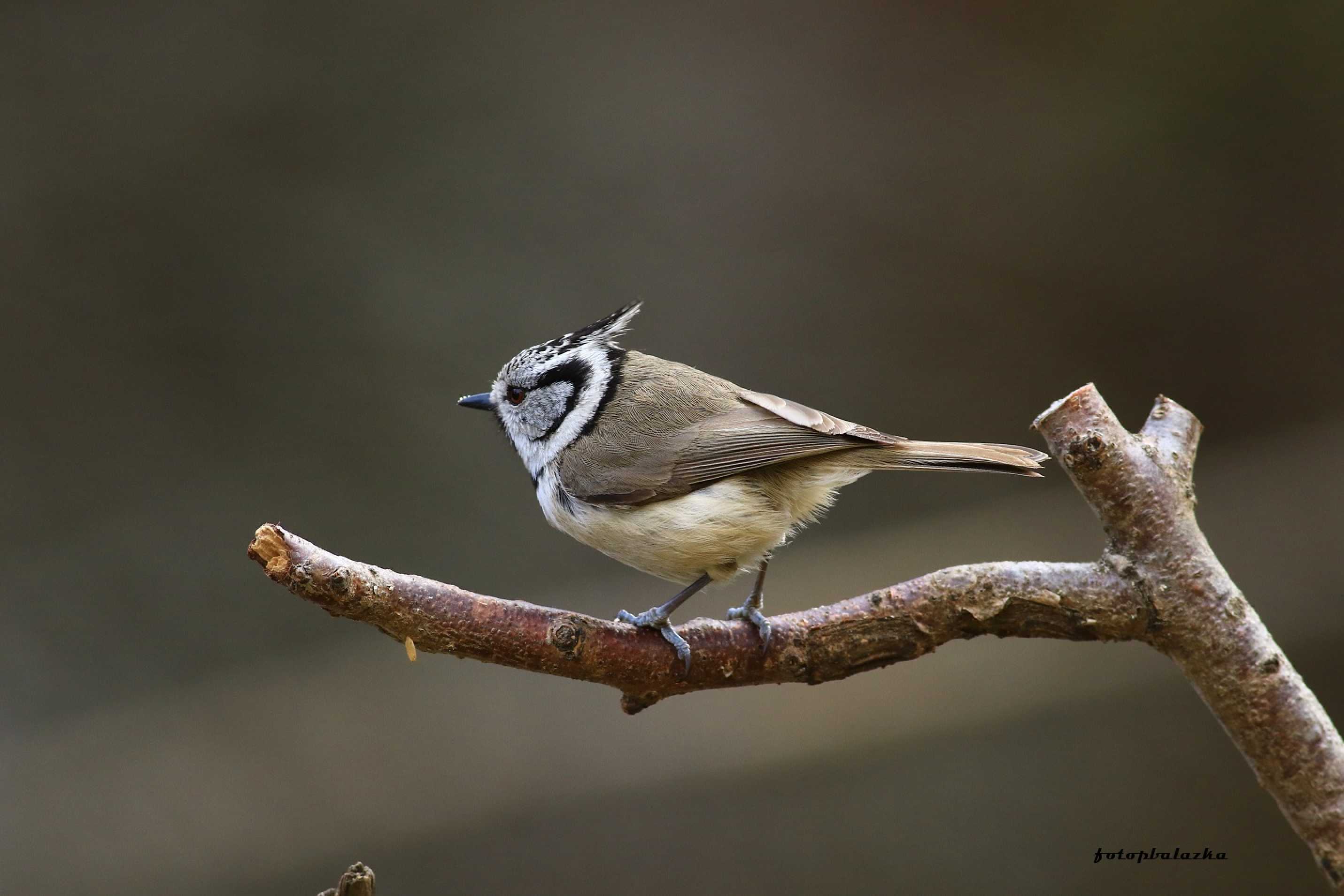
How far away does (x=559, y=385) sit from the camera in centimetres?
317

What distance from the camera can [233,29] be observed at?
454 cm

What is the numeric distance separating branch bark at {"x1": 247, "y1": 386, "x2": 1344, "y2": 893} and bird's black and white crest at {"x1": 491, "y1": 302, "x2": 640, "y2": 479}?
0.90 metres

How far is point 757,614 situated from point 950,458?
1.86 feet

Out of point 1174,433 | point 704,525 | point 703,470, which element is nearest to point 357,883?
point 704,525

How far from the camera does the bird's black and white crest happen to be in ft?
10.1

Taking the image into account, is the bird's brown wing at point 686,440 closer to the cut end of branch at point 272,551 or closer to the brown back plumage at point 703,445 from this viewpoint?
the brown back plumage at point 703,445

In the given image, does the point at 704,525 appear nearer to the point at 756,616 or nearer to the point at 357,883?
the point at 756,616

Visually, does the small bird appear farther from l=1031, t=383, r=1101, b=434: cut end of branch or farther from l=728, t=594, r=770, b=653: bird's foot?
l=1031, t=383, r=1101, b=434: cut end of branch

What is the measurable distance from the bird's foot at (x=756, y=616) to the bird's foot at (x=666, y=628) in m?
0.17

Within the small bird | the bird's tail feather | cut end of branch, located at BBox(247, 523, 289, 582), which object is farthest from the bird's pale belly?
cut end of branch, located at BBox(247, 523, 289, 582)

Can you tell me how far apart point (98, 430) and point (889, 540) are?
337 cm

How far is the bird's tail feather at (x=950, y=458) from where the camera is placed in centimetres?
238

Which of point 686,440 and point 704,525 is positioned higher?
point 686,440

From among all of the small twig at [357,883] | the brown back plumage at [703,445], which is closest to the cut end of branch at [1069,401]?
the brown back plumage at [703,445]
